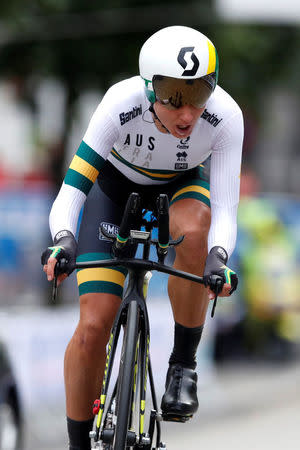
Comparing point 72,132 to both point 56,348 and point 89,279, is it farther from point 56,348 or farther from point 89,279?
point 89,279

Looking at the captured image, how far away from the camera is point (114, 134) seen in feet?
15.0

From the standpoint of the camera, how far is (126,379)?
425cm

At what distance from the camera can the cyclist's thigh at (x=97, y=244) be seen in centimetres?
473

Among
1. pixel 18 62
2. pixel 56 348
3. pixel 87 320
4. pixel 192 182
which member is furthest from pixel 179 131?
pixel 18 62

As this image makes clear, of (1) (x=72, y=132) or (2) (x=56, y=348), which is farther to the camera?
(1) (x=72, y=132)

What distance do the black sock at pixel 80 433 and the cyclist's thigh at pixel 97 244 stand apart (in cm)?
68

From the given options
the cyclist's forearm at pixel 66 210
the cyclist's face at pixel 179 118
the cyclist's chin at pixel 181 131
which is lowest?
the cyclist's forearm at pixel 66 210

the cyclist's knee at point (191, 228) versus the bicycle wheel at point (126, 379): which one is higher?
the cyclist's knee at point (191, 228)

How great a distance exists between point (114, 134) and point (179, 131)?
0.38 meters

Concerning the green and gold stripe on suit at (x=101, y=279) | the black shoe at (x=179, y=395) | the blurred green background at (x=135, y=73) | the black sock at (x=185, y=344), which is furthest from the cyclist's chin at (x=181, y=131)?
the blurred green background at (x=135, y=73)

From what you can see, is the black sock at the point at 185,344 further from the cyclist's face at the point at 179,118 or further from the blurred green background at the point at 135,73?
the blurred green background at the point at 135,73

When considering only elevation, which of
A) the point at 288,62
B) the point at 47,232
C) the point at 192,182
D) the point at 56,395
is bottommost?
the point at 56,395

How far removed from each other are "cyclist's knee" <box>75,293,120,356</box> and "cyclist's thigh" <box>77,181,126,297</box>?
0.14 feet

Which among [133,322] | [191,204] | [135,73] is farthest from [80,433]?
[135,73]
